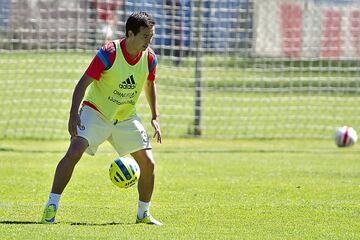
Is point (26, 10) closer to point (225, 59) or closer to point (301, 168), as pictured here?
point (225, 59)

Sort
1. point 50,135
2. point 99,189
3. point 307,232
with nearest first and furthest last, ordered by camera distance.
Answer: point 307,232, point 99,189, point 50,135

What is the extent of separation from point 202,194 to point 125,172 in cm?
244

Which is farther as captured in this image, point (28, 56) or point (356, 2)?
point (356, 2)

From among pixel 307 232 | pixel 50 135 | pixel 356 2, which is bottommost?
pixel 50 135

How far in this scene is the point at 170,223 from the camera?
8.48 meters

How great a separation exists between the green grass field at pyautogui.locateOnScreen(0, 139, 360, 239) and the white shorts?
2.15ft

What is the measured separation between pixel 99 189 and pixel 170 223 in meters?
2.56

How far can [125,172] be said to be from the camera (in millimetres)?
8305

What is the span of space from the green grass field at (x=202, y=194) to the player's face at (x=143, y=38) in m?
1.53

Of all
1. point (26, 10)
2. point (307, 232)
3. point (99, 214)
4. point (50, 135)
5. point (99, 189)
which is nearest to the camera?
point (307, 232)

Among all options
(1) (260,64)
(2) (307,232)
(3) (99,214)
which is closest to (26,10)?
(1) (260,64)

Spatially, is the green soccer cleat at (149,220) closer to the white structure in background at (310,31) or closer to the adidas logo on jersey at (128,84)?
the adidas logo on jersey at (128,84)

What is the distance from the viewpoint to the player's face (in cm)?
830

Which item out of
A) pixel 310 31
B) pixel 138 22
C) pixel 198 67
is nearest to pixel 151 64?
pixel 138 22
